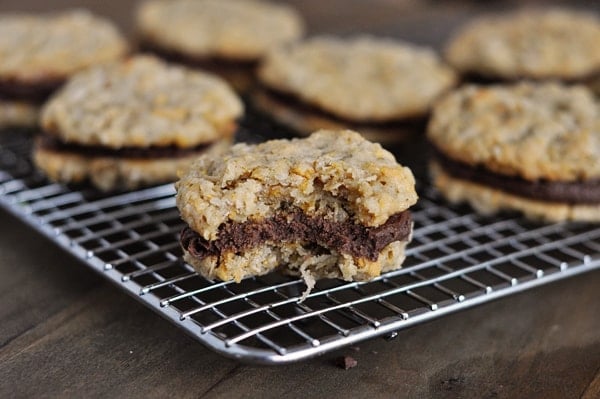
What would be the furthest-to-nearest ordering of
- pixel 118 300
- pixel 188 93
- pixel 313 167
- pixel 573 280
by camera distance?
1. pixel 188 93
2. pixel 573 280
3. pixel 118 300
4. pixel 313 167

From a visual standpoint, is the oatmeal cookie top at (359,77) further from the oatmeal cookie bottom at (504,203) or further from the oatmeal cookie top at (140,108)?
the oatmeal cookie bottom at (504,203)

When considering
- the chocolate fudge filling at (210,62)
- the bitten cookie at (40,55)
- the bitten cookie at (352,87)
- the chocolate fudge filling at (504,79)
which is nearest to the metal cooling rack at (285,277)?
the bitten cookie at (40,55)

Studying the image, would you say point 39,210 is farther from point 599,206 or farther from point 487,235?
point 599,206

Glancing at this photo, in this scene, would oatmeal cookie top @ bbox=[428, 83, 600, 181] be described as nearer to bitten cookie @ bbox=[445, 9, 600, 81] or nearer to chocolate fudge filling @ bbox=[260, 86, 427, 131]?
chocolate fudge filling @ bbox=[260, 86, 427, 131]

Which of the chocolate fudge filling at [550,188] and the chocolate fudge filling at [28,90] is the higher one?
the chocolate fudge filling at [550,188]

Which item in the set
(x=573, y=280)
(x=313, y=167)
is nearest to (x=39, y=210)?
(x=313, y=167)

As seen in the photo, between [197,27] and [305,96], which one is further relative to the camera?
[197,27]

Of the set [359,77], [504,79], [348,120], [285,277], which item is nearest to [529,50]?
[504,79]
